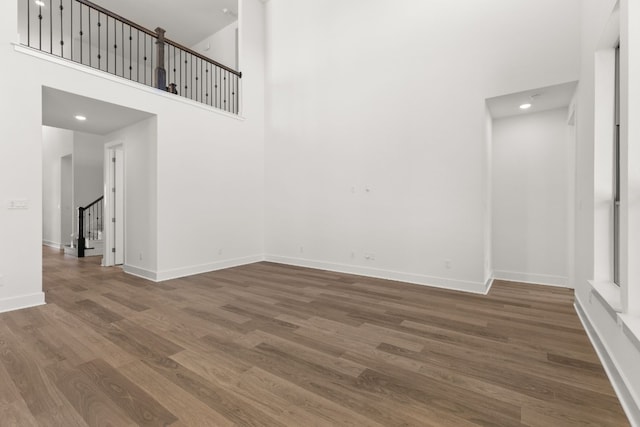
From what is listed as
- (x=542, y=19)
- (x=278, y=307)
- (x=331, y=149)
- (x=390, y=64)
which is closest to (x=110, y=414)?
(x=278, y=307)

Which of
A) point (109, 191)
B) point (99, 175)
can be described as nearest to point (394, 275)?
point (109, 191)

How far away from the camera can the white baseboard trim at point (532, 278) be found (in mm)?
4305

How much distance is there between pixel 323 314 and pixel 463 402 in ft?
5.27

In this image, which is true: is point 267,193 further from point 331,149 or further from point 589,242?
point 589,242

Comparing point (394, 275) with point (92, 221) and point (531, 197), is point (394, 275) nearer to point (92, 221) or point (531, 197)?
point (531, 197)

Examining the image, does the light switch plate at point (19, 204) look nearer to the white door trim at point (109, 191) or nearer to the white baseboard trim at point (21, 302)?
the white baseboard trim at point (21, 302)

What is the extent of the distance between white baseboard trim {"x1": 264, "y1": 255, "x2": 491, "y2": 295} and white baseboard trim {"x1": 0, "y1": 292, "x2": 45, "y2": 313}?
359 centimetres

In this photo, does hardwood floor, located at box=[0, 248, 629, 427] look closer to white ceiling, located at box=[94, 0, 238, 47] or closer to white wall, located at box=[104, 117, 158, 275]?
white wall, located at box=[104, 117, 158, 275]

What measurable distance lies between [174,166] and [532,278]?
19.8 ft

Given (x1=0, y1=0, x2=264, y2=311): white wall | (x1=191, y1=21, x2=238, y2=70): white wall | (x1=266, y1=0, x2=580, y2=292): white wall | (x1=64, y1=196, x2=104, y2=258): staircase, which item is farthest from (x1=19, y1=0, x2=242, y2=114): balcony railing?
(x1=64, y1=196, x2=104, y2=258): staircase

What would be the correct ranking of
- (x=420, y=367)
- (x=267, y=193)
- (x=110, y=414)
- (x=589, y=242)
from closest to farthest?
(x=110, y=414), (x=420, y=367), (x=589, y=242), (x=267, y=193)

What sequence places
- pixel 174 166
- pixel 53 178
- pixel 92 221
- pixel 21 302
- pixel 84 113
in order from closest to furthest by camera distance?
1. pixel 21 302
2. pixel 84 113
3. pixel 174 166
4. pixel 92 221
5. pixel 53 178

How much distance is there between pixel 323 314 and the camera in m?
3.05

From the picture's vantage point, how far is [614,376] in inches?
72.6
